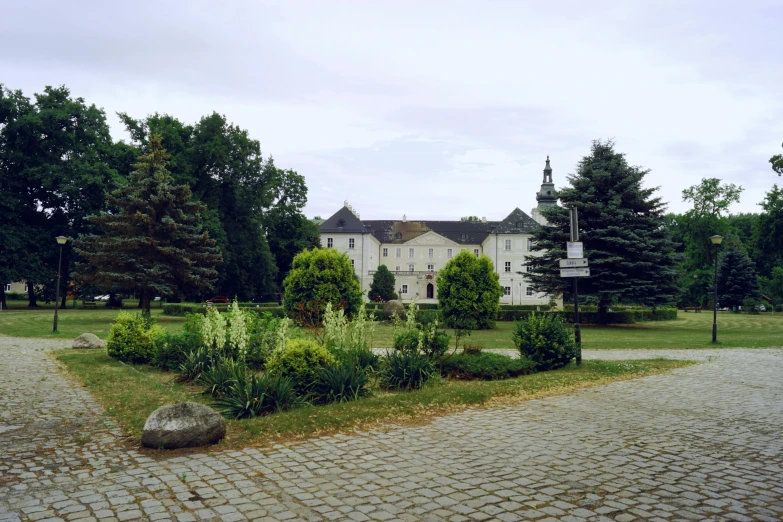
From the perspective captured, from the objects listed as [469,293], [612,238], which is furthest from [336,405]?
[612,238]

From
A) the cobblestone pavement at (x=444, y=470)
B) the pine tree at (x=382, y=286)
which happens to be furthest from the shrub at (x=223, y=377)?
the pine tree at (x=382, y=286)

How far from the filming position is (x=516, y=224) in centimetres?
7775

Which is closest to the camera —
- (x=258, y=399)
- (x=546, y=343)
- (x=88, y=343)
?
(x=258, y=399)

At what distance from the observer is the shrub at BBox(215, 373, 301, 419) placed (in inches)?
324

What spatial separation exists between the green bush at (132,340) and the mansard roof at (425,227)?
203 feet

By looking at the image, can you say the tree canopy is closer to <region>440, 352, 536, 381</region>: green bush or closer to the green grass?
the green grass

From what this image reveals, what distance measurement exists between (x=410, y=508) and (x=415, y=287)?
243ft

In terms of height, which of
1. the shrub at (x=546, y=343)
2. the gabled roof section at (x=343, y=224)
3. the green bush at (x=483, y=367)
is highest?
the gabled roof section at (x=343, y=224)

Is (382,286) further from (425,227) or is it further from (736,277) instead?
(736,277)

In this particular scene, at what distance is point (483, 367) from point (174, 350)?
7.23 metres

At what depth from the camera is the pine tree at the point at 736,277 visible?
57812 mm

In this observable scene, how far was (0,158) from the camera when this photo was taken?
132 feet

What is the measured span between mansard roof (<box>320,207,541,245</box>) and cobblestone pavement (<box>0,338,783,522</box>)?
68908mm

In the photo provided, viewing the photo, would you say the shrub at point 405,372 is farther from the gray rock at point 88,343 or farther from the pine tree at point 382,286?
the pine tree at point 382,286
